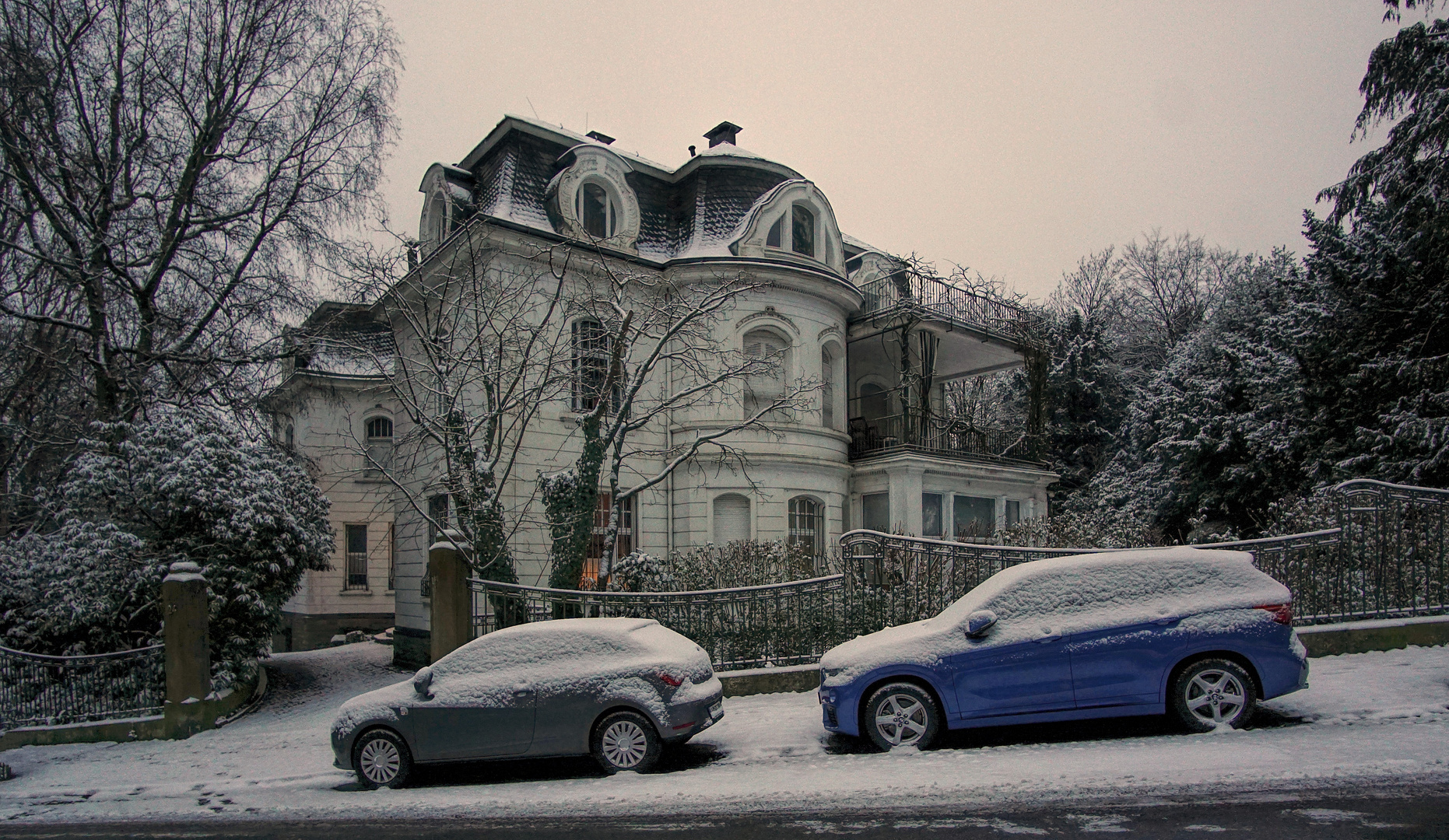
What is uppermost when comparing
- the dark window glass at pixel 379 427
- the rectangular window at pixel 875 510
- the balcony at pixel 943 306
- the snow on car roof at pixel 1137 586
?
the balcony at pixel 943 306

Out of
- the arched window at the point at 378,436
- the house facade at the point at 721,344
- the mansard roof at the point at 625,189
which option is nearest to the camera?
the house facade at the point at 721,344

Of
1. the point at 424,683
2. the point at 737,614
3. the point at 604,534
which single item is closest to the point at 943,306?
the point at 604,534

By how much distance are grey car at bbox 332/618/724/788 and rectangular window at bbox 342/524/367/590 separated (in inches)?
767

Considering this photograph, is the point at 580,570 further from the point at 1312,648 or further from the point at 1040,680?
the point at 1312,648

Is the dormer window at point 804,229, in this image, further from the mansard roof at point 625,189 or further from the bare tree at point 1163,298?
the bare tree at point 1163,298

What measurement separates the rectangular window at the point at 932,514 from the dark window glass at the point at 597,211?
9668mm

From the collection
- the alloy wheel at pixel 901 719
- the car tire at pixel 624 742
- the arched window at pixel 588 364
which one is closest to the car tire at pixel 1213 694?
the alloy wheel at pixel 901 719

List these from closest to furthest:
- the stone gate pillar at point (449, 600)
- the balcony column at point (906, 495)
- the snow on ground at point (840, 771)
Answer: the snow on ground at point (840, 771) → the stone gate pillar at point (449, 600) → the balcony column at point (906, 495)

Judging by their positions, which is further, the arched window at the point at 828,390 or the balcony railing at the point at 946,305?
the balcony railing at the point at 946,305

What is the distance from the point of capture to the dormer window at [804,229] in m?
19.5

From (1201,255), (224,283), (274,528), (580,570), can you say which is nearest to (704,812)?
(580,570)

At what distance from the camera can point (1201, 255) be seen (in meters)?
36.8

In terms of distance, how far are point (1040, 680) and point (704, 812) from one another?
2.97 metres

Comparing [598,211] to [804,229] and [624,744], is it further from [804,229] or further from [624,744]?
[624,744]
